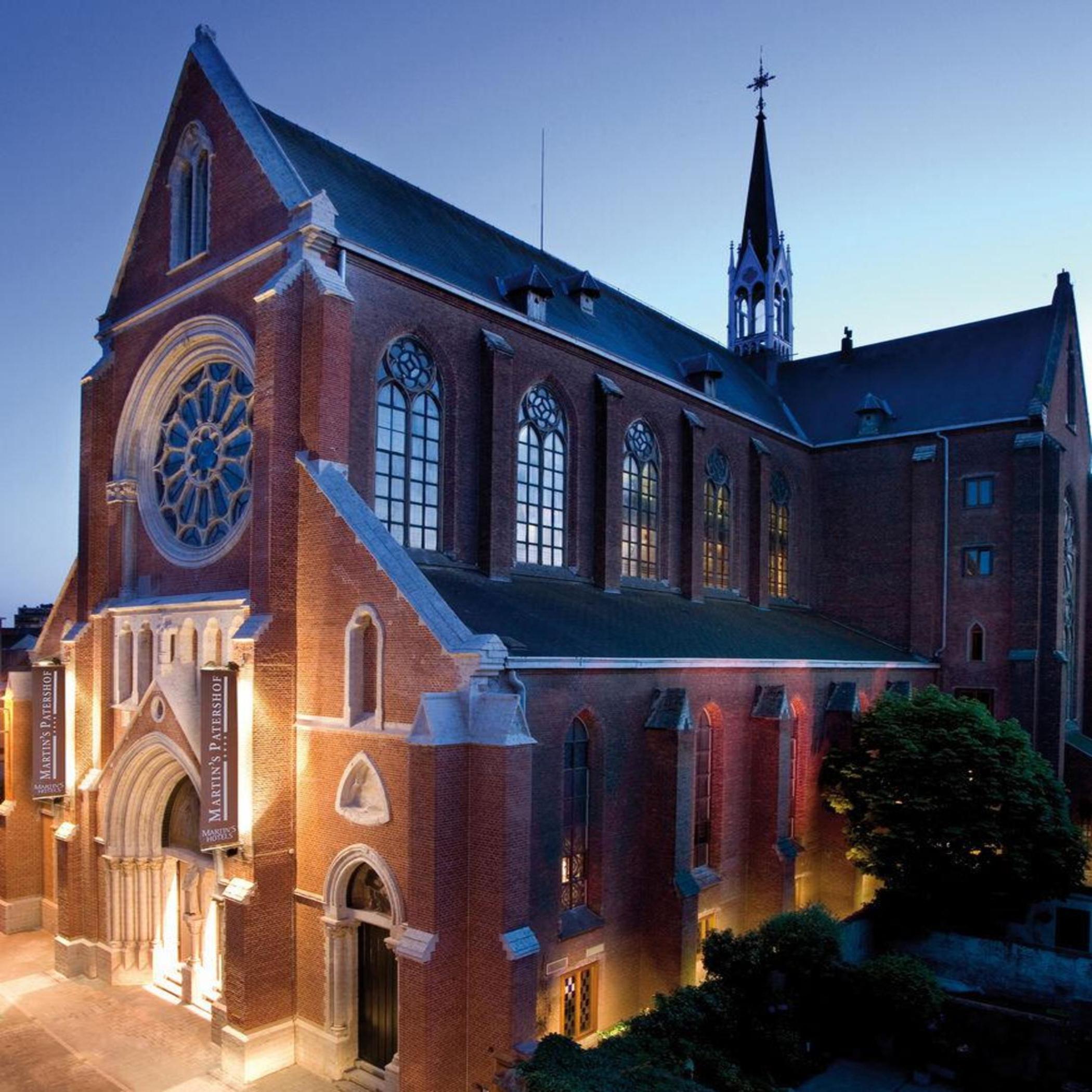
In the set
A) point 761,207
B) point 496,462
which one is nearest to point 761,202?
point 761,207

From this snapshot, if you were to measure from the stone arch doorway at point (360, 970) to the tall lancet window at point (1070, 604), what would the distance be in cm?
2524

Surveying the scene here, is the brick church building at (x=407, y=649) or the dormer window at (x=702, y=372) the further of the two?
the dormer window at (x=702, y=372)

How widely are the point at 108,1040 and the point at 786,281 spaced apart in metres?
37.1

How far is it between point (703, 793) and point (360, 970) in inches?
347

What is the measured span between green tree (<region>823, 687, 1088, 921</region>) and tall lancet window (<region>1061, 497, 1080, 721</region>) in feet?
33.0

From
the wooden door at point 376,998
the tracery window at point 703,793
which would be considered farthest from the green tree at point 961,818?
the wooden door at point 376,998

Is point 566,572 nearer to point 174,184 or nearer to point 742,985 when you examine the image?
point 742,985

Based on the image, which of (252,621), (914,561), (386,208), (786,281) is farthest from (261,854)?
(786,281)

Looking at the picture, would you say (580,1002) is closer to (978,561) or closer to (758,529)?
(758,529)

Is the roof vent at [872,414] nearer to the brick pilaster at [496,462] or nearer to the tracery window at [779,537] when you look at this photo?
the tracery window at [779,537]

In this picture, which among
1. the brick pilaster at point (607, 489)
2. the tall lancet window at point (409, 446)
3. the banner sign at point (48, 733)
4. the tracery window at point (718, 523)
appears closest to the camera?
the tall lancet window at point (409, 446)

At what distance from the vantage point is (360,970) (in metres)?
16.0

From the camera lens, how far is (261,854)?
15906mm

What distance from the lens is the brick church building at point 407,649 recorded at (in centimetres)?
1495
